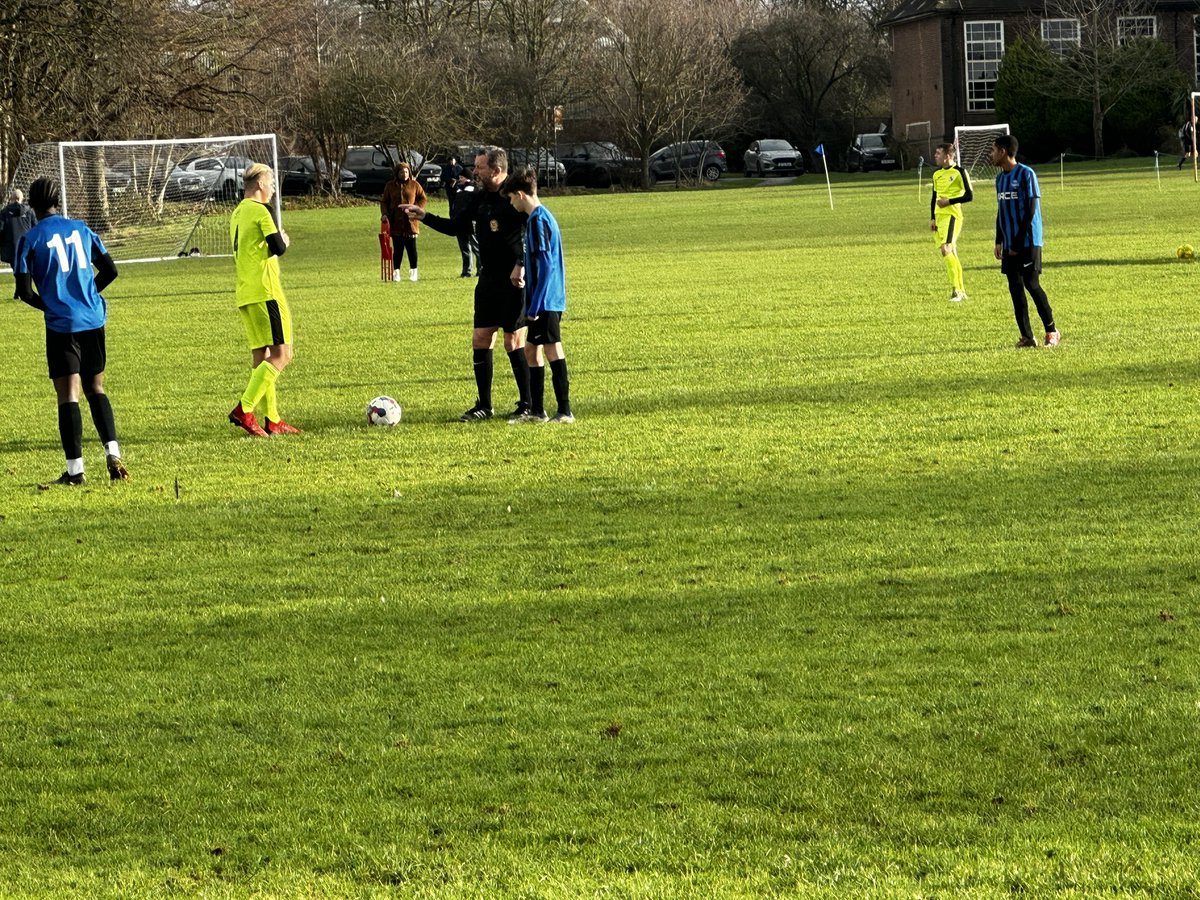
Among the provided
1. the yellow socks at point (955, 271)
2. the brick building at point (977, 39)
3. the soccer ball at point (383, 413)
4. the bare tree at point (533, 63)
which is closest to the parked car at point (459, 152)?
the bare tree at point (533, 63)

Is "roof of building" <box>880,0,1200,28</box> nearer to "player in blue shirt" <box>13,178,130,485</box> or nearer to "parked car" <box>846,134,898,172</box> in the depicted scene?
"parked car" <box>846,134,898,172</box>

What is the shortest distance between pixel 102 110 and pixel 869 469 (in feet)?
112

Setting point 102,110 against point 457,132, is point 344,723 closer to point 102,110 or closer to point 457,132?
point 102,110

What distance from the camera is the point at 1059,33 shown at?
69.7 metres

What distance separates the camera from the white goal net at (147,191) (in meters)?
34.2

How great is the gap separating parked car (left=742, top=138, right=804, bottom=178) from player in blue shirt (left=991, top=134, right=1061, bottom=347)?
5367 centimetres

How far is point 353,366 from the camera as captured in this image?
16.3 m

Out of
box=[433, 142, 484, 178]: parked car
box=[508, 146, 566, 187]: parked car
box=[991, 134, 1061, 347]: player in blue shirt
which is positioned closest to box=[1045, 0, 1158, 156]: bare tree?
box=[508, 146, 566, 187]: parked car

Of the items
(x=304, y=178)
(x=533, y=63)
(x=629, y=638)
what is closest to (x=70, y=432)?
(x=629, y=638)

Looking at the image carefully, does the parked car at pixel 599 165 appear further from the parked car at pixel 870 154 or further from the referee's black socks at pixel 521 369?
the referee's black socks at pixel 521 369

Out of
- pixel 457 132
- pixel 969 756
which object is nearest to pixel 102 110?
pixel 457 132

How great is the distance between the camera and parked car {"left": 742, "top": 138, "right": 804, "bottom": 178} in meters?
67.9

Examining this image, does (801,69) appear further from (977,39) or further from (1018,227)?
(1018,227)

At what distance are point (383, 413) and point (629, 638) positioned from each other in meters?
6.21
